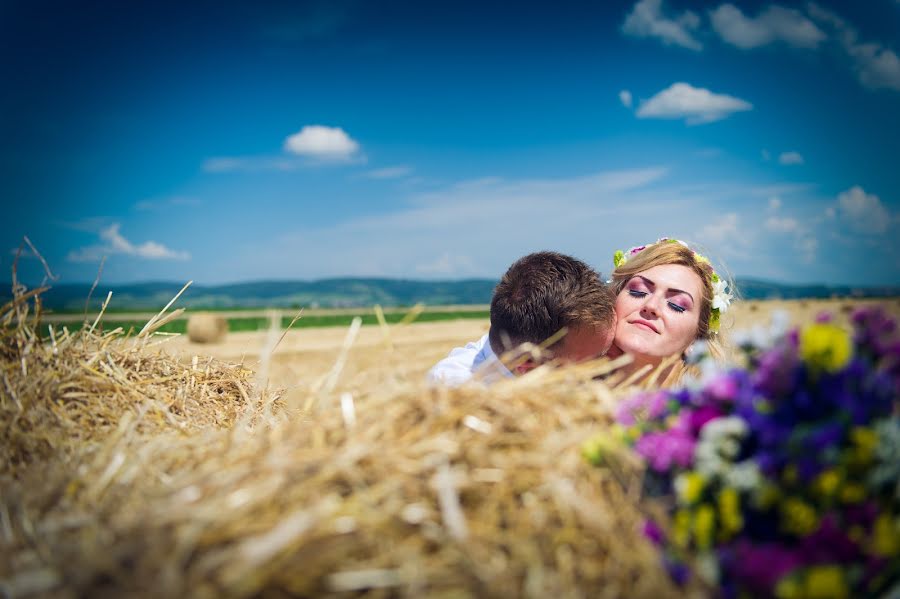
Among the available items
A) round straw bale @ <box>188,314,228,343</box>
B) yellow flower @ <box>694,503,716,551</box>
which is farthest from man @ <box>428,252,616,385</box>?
round straw bale @ <box>188,314,228,343</box>

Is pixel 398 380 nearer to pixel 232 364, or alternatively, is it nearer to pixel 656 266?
pixel 232 364

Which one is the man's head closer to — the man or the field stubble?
the man

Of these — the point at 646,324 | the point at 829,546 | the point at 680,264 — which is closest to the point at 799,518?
the point at 829,546

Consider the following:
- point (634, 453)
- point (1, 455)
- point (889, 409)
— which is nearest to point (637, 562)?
point (634, 453)

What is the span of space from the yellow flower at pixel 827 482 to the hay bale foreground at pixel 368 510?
0.45 m

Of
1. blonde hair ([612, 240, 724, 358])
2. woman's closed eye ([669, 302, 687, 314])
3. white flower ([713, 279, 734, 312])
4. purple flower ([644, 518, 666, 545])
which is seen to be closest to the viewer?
purple flower ([644, 518, 666, 545])

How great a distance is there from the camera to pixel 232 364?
4.16m

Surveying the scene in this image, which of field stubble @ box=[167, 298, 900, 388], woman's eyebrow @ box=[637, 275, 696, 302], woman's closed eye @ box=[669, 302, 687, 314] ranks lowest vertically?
field stubble @ box=[167, 298, 900, 388]

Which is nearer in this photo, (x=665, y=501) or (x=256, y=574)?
(x=256, y=574)

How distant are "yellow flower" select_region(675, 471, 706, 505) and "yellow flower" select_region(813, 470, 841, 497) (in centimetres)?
27

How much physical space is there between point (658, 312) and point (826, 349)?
3.06 m

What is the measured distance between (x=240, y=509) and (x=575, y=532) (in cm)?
94

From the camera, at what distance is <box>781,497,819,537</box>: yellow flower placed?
1.47 metres

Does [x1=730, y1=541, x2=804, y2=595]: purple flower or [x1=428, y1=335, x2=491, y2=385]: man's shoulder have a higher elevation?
[x1=428, y1=335, x2=491, y2=385]: man's shoulder
